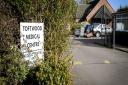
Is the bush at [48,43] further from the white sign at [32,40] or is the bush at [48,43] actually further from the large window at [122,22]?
the large window at [122,22]

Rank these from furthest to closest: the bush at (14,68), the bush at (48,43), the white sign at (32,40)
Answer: the white sign at (32,40) < the bush at (14,68) < the bush at (48,43)

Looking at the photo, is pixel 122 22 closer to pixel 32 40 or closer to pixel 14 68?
pixel 32 40

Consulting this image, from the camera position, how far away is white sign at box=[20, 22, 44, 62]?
8133 millimetres

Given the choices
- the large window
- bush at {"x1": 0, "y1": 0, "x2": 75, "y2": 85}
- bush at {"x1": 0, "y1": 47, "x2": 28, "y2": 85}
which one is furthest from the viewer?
the large window

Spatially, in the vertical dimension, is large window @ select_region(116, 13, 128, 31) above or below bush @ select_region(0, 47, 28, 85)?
above

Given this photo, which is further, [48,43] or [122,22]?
[122,22]

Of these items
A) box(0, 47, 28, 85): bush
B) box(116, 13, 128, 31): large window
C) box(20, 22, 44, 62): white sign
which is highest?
box(116, 13, 128, 31): large window

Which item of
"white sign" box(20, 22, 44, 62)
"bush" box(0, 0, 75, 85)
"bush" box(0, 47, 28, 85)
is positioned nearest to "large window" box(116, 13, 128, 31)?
"bush" box(0, 0, 75, 85)

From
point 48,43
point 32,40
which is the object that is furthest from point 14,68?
point 48,43

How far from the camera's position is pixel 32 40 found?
8359 mm

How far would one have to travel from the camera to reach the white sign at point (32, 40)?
8.13 meters

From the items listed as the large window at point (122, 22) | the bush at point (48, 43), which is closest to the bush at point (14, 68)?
the bush at point (48, 43)

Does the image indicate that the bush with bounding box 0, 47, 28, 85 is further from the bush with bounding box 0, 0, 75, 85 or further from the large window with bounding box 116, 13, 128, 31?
the large window with bounding box 116, 13, 128, 31

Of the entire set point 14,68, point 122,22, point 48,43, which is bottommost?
point 14,68
